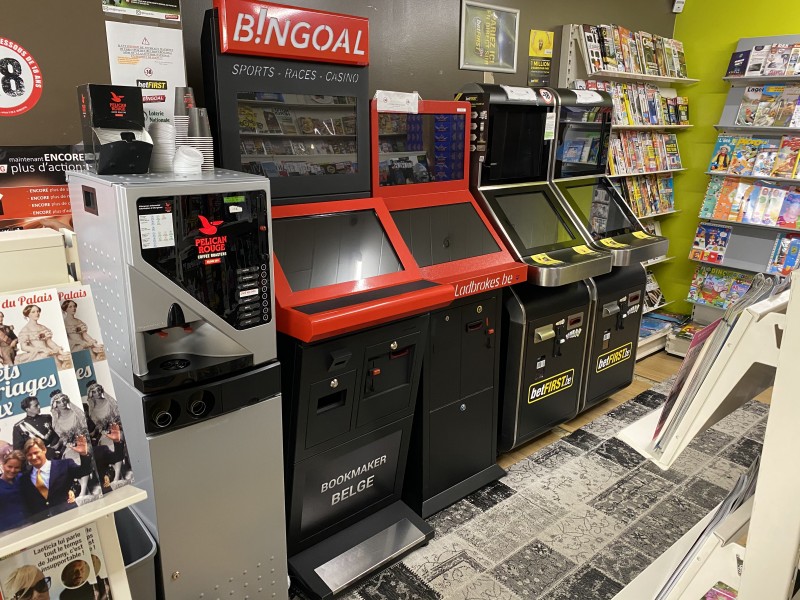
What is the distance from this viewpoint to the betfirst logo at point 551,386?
3.22 m

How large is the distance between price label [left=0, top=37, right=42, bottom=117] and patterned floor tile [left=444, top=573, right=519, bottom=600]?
2344 mm

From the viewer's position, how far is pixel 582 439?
3.52 metres

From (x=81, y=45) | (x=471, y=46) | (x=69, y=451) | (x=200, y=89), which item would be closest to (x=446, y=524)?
(x=69, y=451)

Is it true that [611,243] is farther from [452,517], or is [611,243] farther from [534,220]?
[452,517]

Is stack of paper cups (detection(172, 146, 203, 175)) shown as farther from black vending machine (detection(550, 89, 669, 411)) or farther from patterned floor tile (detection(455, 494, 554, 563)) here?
black vending machine (detection(550, 89, 669, 411))

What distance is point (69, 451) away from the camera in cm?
122

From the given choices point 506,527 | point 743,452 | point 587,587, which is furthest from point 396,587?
point 743,452

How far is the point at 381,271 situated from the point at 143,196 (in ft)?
3.49

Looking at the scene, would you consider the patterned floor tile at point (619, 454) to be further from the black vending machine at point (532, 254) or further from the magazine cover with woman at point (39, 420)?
the magazine cover with woman at point (39, 420)

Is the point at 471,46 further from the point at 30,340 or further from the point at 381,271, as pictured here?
the point at 30,340

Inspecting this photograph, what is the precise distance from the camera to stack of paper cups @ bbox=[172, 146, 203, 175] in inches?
71.4

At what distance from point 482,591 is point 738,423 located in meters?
2.29

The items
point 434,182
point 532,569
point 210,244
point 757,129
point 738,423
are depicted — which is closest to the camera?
point 210,244

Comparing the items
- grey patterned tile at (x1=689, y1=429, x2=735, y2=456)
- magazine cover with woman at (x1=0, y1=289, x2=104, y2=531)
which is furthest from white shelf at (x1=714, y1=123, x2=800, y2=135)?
magazine cover with woman at (x1=0, y1=289, x2=104, y2=531)
